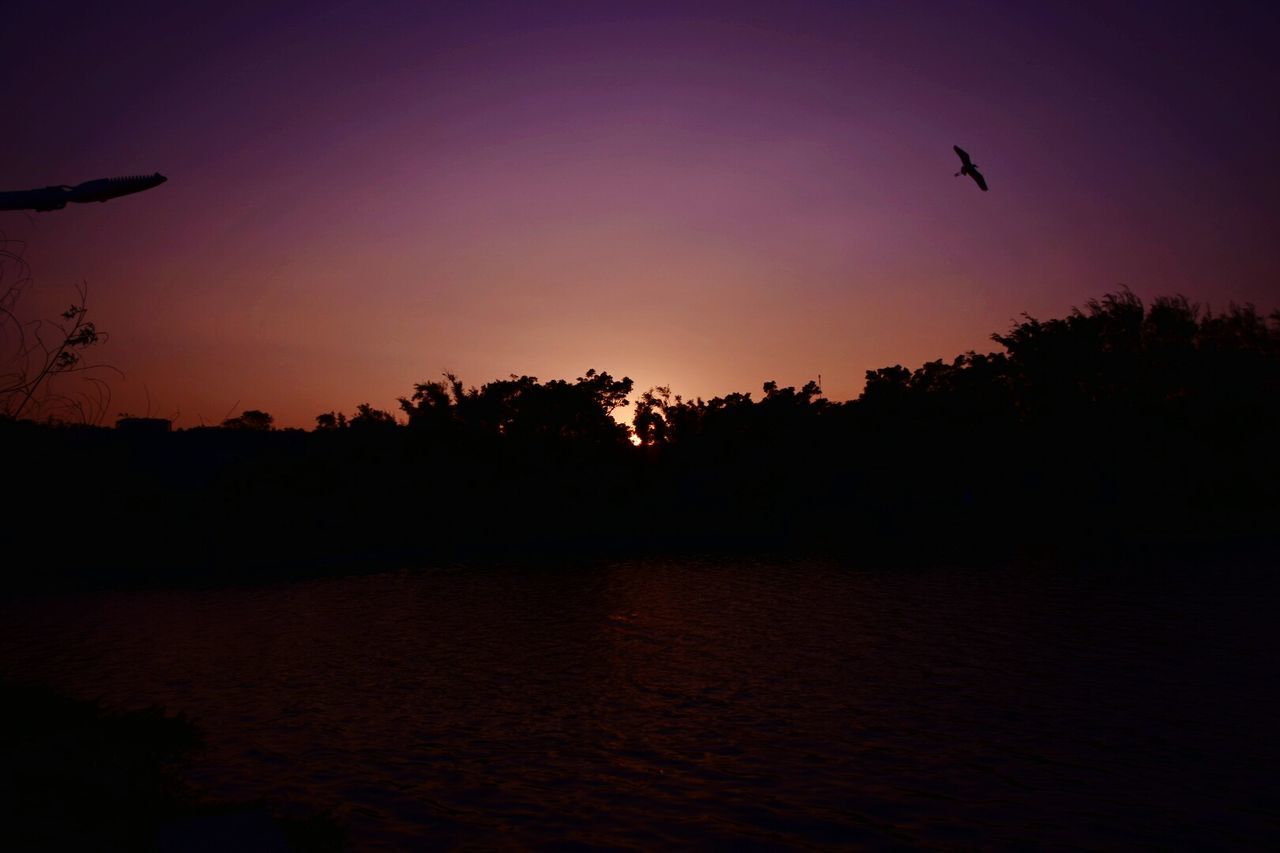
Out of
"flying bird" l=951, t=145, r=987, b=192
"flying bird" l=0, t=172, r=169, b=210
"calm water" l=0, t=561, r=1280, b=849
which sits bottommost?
"calm water" l=0, t=561, r=1280, b=849

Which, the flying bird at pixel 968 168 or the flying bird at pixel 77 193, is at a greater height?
the flying bird at pixel 968 168

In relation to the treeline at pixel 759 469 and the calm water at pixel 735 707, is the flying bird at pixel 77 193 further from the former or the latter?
the treeline at pixel 759 469

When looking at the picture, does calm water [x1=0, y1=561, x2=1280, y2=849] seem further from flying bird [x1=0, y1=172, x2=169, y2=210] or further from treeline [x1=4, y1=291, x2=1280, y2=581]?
treeline [x1=4, y1=291, x2=1280, y2=581]

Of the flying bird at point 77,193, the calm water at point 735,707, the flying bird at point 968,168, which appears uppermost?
the flying bird at point 968,168

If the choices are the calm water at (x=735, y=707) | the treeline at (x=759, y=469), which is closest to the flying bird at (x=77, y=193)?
the calm water at (x=735, y=707)

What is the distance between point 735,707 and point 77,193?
15050 mm

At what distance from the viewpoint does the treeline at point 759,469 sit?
5266 cm

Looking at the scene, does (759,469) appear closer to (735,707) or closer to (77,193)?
(735,707)

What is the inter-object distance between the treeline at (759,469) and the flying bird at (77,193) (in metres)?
40.3

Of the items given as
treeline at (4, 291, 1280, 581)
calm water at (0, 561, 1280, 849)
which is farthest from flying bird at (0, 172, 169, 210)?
treeline at (4, 291, 1280, 581)

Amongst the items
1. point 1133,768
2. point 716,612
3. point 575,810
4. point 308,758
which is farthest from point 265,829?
point 716,612

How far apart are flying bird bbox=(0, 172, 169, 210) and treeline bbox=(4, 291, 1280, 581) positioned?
4030 centimetres

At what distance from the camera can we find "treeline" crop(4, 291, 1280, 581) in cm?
5266

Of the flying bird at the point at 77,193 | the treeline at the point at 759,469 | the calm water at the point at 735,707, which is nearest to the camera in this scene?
the flying bird at the point at 77,193
